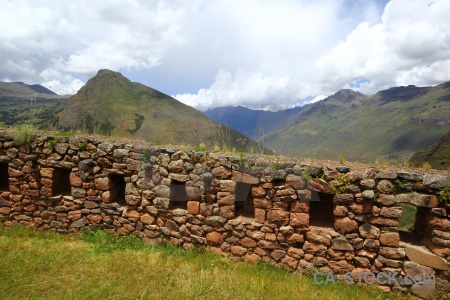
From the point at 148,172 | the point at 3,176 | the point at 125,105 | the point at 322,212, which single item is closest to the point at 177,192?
the point at 148,172

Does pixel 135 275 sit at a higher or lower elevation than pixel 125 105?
lower

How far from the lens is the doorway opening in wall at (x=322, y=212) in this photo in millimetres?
6168

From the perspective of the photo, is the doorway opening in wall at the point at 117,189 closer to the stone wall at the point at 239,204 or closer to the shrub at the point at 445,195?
the stone wall at the point at 239,204

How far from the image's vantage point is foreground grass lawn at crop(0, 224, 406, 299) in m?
4.86

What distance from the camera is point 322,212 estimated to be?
6.58m

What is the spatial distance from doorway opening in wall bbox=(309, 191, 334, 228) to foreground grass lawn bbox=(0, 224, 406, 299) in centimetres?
123

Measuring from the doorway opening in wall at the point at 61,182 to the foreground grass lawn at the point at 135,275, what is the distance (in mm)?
1324

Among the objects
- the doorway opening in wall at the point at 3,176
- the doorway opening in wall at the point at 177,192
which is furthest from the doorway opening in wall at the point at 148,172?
the doorway opening in wall at the point at 3,176

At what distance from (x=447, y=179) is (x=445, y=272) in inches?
71.2

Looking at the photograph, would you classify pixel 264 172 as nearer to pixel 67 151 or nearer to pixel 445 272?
pixel 445 272

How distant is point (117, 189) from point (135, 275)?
278 centimetres

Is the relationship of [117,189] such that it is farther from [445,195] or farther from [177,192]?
[445,195]

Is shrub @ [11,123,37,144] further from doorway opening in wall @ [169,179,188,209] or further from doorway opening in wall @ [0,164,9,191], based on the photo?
doorway opening in wall @ [169,179,188,209]

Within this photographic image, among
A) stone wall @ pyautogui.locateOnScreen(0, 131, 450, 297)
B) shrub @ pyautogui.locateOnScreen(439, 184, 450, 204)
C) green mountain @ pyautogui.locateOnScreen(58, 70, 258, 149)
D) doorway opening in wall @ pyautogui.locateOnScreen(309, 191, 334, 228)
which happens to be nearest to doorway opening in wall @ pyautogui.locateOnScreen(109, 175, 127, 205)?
stone wall @ pyautogui.locateOnScreen(0, 131, 450, 297)
